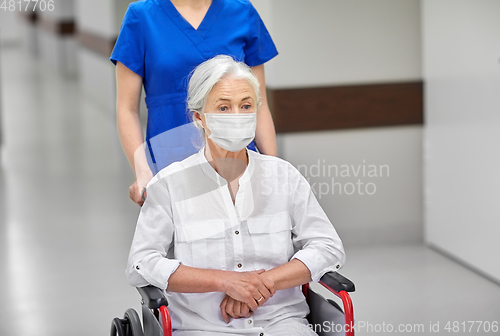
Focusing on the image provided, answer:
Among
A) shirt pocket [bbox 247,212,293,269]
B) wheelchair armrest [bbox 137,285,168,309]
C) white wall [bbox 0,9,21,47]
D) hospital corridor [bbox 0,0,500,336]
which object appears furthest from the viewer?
white wall [bbox 0,9,21,47]

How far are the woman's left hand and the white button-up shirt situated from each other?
2 cm

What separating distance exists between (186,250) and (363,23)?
246cm

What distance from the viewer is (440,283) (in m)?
3.49

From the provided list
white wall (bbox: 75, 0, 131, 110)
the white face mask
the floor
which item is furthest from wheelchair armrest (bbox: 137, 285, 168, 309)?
white wall (bbox: 75, 0, 131, 110)

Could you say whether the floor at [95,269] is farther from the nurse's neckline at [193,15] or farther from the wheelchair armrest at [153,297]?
the nurse's neckline at [193,15]

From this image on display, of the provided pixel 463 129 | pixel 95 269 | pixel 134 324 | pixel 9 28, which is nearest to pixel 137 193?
pixel 134 324

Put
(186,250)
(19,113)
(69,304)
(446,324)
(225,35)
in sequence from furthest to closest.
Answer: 1. (19,113)
2. (69,304)
3. (446,324)
4. (225,35)
5. (186,250)

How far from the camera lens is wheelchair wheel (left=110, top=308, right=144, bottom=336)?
1976 millimetres

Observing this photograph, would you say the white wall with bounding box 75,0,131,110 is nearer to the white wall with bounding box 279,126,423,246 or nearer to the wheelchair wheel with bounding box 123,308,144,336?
the white wall with bounding box 279,126,423,246

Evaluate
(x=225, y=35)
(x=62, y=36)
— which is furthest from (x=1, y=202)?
(x=62, y=36)

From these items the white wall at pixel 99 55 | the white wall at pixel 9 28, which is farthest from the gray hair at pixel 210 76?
the white wall at pixel 9 28

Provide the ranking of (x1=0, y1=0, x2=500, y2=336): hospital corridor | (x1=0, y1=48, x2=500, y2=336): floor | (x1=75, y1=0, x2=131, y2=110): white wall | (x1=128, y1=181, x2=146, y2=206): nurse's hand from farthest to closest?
(x1=75, y1=0, x2=131, y2=110): white wall, (x1=0, y1=0, x2=500, y2=336): hospital corridor, (x1=0, y1=48, x2=500, y2=336): floor, (x1=128, y1=181, x2=146, y2=206): nurse's hand

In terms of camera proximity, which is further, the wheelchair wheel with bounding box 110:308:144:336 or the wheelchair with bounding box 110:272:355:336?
the wheelchair wheel with bounding box 110:308:144:336

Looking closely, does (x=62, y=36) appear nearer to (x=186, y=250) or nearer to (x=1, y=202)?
(x=1, y=202)
